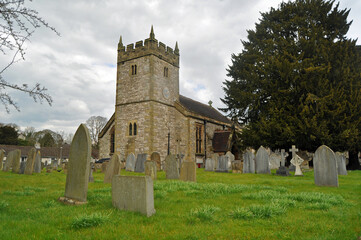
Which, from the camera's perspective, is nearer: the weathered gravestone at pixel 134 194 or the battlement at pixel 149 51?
the weathered gravestone at pixel 134 194

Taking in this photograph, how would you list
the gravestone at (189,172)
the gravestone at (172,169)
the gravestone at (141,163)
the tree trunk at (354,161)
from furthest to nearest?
1. the tree trunk at (354,161)
2. the gravestone at (141,163)
3. the gravestone at (172,169)
4. the gravestone at (189,172)

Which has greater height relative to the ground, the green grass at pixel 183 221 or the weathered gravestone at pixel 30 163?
the weathered gravestone at pixel 30 163

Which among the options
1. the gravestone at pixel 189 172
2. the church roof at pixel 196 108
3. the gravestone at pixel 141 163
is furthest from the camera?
the church roof at pixel 196 108

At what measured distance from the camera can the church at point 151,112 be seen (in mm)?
22688

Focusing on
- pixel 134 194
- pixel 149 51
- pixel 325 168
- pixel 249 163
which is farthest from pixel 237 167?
pixel 149 51

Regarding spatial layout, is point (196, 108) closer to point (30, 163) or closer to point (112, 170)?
point (30, 163)

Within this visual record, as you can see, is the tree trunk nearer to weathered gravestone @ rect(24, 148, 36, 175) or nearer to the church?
the church

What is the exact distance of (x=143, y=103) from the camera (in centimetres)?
2292

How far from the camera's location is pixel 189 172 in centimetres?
948

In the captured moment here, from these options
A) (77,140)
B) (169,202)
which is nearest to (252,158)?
(169,202)

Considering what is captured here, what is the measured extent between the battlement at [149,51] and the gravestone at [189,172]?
1593cm

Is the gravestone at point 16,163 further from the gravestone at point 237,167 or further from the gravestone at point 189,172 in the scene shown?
the gravestone at point 237,167

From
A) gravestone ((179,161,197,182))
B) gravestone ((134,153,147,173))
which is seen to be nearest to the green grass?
gravestone ((179,161,197,182))

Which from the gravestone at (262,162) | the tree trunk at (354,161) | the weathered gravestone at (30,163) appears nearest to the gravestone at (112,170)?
the weathered gravestone at (30,163)
